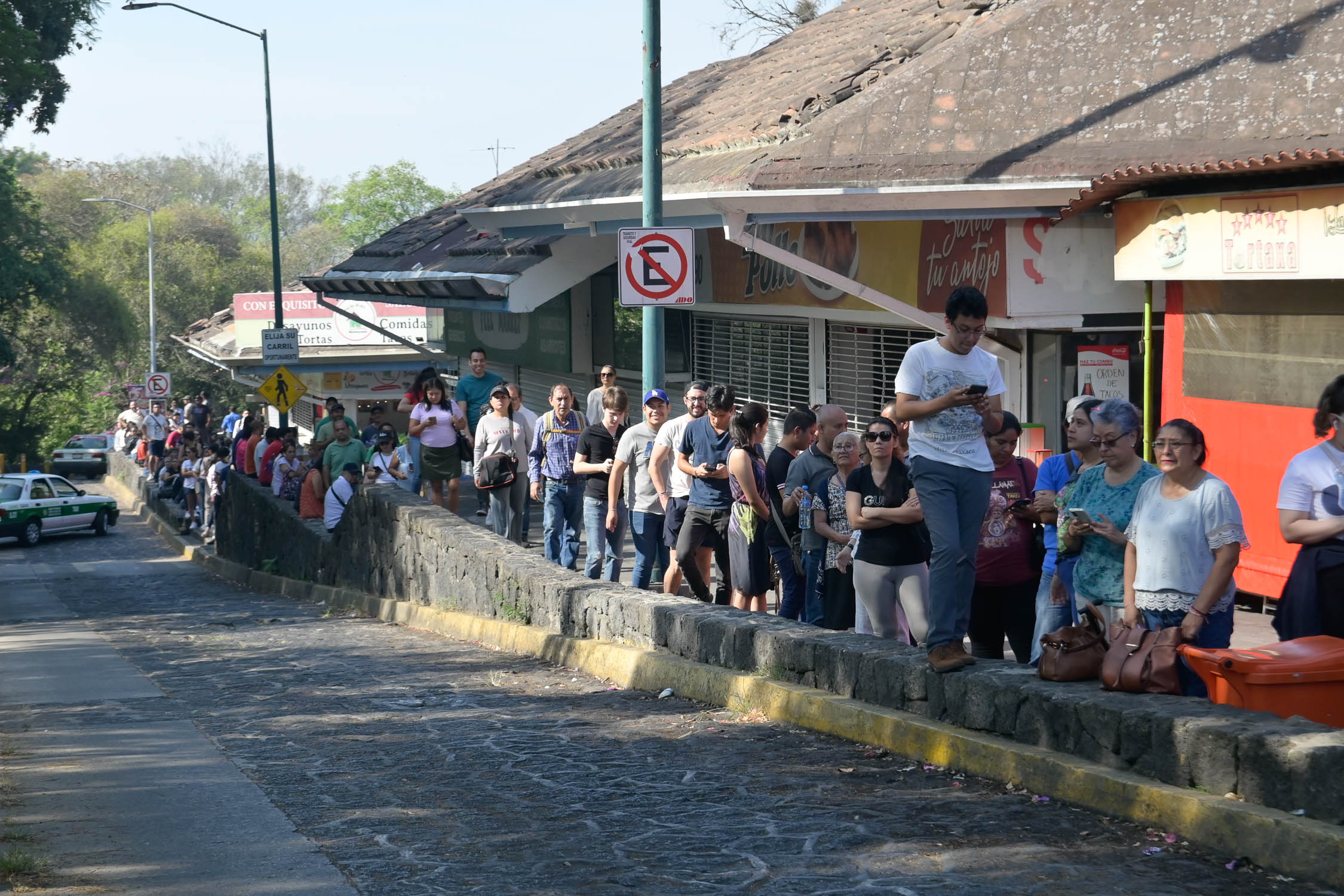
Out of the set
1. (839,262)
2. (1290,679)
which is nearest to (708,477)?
(839,262)

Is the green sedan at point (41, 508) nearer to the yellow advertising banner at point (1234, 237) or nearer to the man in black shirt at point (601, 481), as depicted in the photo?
the man in black shirt at point (601, 481)

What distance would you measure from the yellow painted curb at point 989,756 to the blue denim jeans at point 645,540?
1.02 m

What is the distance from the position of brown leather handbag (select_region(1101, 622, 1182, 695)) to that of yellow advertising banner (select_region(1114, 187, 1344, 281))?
441 cm

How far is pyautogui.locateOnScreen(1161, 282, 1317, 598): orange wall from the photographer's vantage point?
9969mm

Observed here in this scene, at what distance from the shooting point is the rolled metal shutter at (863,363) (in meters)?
14.3

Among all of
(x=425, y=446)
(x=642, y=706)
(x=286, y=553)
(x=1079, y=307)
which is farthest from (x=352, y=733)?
(x=286, y=553)

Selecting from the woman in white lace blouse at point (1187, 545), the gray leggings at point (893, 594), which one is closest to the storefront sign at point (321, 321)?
the gray leggings at point (893, 594)

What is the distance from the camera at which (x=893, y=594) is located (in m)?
7.80

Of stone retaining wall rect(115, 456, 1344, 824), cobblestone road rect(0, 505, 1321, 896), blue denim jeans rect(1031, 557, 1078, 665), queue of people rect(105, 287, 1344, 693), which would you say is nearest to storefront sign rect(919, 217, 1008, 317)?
queue of people rect(105, 287, 1344, 693)

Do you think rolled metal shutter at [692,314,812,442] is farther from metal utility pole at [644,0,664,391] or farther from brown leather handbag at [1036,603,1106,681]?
brown leather handbag at [1036,603,1106,681]

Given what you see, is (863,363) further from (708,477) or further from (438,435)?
(708,477)

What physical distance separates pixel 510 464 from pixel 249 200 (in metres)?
113

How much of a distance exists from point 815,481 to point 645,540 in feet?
8.79

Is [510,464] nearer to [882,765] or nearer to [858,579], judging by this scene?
[858,579]
